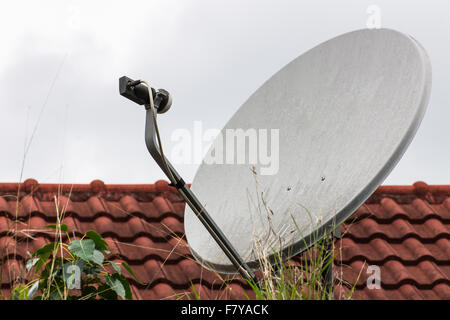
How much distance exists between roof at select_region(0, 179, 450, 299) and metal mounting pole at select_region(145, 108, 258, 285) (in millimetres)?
1430

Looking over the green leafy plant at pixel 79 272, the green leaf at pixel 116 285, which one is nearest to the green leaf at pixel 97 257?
the green leafy plant at pixel 79 272

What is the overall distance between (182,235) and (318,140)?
46.9 inches

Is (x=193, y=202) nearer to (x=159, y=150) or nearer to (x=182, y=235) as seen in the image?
(x=159, y=150)

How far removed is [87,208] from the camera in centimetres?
410

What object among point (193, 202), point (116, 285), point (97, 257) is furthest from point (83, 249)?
point (193, 202)

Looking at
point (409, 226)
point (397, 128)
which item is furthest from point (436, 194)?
point (397, 128)

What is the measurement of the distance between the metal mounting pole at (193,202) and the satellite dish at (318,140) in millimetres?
51

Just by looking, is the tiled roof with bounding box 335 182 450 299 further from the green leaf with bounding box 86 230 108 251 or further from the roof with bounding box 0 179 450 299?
the green leaf with bounding box 86 230 108 251

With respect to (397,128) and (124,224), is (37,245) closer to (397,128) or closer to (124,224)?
(124,224)

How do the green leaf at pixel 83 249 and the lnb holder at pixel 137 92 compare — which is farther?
the green leaf at pixel 83 249

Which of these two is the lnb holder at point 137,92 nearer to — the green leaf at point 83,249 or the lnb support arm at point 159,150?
the lnb support arm at point 159,150

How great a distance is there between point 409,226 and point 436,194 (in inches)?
21.7

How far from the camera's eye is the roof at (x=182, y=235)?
3.57 m

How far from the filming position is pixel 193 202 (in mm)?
1992
